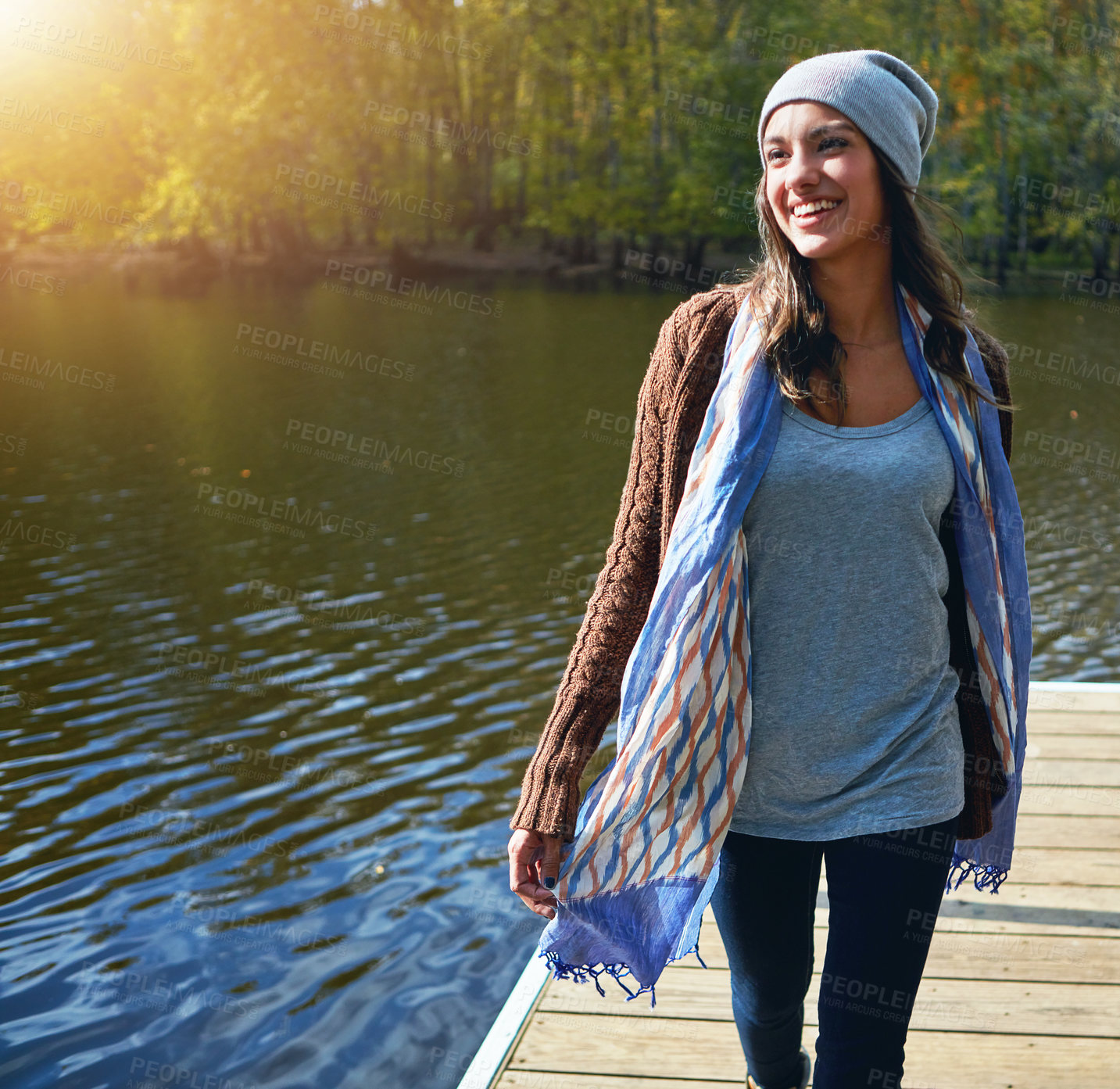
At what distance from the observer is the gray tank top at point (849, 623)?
1.57 meters

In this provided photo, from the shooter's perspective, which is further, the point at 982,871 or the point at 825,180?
the point at 982,871

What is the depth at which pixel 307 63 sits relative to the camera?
1129 inches

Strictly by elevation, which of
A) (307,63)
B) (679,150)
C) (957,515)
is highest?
(307,63)

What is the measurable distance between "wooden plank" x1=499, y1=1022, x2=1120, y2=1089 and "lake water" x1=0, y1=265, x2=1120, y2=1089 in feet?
3.33

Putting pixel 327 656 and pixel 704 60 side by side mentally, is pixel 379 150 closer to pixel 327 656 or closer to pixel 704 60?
pixel 704 60

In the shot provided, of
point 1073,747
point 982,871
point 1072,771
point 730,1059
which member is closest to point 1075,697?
point 1073,747

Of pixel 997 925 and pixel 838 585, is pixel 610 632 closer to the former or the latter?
Result: pixel 838 585

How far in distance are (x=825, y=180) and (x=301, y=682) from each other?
197 inches

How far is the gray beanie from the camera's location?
159 centimetres

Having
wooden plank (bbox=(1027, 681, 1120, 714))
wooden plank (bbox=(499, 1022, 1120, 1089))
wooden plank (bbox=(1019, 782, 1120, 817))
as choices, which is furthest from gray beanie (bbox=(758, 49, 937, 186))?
wooden plank (bbox=(1027, 681, 1120, 714))

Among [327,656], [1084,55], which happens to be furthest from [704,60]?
[327,656]

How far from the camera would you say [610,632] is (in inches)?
66.9

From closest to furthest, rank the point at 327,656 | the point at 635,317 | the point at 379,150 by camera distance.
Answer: the point at 327,656, the point at 635,317, the point at 379,150

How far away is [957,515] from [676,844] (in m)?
0.59
